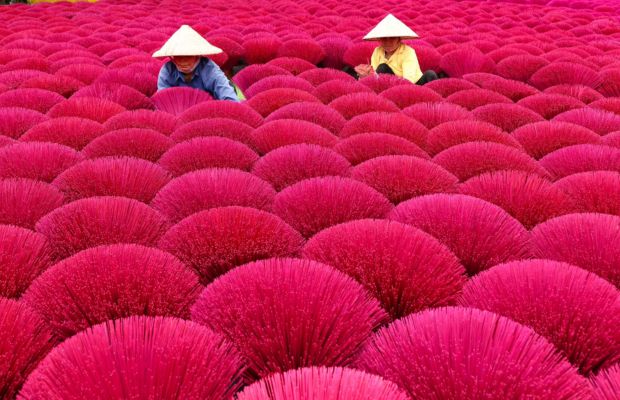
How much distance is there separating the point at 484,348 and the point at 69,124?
4.02ft

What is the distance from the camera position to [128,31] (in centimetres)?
366

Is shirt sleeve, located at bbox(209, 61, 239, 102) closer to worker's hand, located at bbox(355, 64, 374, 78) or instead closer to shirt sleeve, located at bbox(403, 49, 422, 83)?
worker's hand, located at bbox(355, 64, 374, 78)

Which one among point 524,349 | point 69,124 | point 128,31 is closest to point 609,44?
point 128,31

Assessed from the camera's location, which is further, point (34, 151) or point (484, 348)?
point (34, 151)

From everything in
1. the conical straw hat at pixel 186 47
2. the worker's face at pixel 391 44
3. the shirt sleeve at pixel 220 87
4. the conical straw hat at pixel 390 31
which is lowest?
the shirt sleeve at pixel 220 87

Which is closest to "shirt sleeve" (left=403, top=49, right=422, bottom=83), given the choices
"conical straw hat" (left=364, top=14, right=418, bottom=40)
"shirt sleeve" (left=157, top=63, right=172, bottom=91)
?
"conical straw hat" (left=364, top=14, right=418, bottom=40)

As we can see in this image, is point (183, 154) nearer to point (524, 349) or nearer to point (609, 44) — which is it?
point (524, 349)

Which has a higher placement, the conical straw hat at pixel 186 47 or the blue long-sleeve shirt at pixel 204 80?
the conical straw hat at pixel 186 47

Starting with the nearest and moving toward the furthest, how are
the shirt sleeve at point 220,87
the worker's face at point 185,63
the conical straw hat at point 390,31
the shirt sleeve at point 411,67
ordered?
the shirt sleeve at point 220,87 → the worker's face at point 185,63 → the shirt sleeve at point 411,67 → the conical straw hat at point 390,31

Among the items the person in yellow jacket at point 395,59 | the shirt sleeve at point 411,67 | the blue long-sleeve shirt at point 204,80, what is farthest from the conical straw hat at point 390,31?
the blue long-sleeve shirt at point 204,80

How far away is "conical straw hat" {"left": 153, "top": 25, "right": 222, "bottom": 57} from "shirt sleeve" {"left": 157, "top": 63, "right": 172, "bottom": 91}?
68 millimetres

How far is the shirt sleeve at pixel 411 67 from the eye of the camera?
284 cm

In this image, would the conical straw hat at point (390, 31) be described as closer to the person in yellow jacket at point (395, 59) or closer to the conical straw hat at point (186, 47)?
the person in yellow jacket at point (395, 59)

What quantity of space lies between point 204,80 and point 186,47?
0.52 ft
